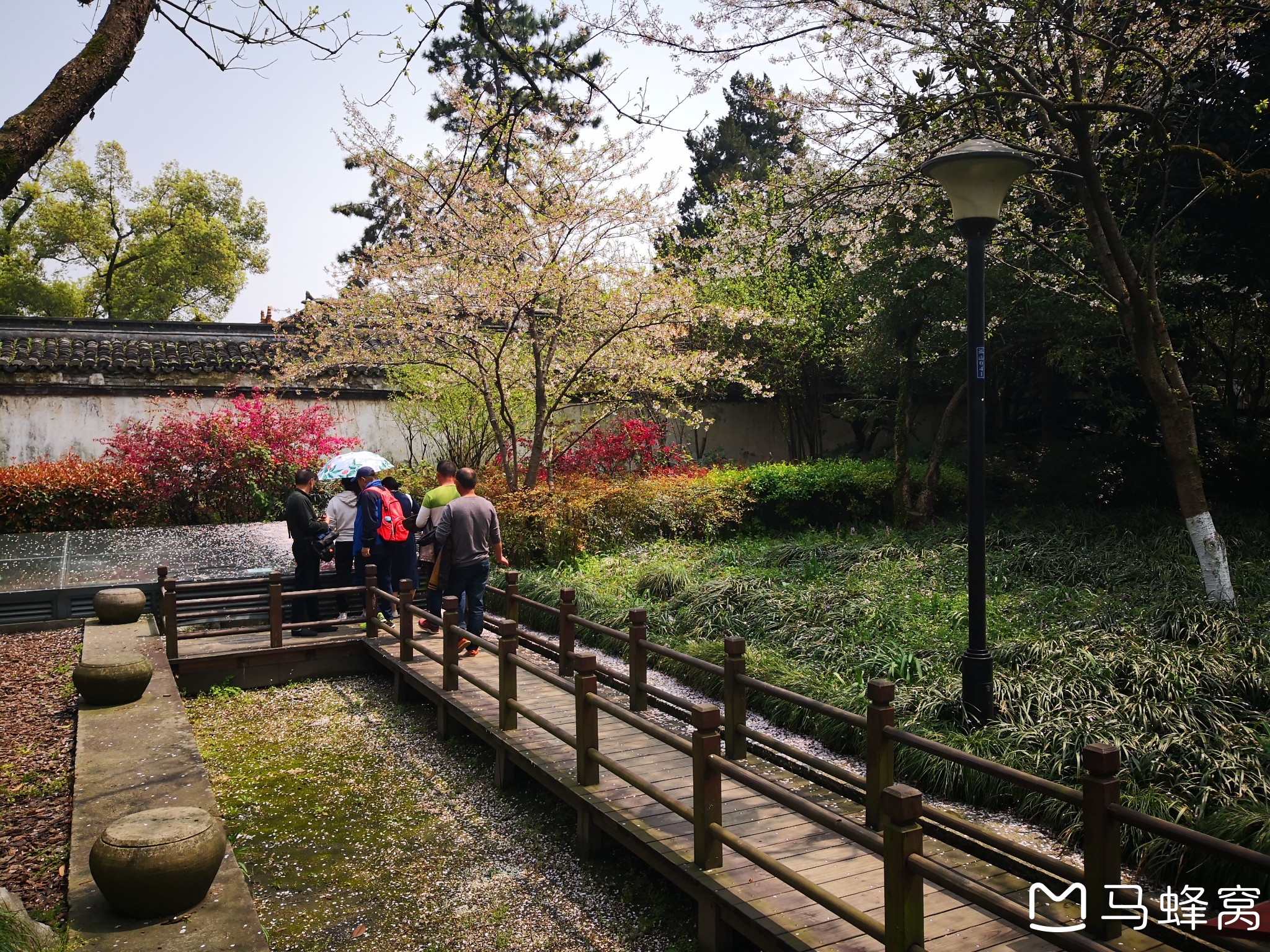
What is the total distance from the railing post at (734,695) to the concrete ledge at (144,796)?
10.1 feet

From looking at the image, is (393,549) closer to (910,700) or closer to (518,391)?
(518,391)

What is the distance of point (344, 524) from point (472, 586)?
2512 mm

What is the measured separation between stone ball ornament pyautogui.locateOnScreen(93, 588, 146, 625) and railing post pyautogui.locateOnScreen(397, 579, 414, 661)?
359cm

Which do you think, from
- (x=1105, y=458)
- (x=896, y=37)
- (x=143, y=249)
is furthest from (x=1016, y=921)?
(x=143, y=249)

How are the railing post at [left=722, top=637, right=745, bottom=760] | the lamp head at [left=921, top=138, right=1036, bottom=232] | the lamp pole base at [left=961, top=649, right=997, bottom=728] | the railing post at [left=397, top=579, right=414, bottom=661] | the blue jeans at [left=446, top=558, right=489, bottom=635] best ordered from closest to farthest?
the lamp head at [left=921, top=138, right=1036, bottom=232] → the railing post at [left=722, top=637, right=745, bottom=760] → the lamp pole base at [left=961, top=649, right=997, bottom=728] → the blue jeans at [left=446, top=558, right=489, bottom=635] → the railing post at [left=397, top=579, right=414, bottom=661]

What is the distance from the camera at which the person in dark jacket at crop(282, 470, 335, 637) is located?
9891 mm

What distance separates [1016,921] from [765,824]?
216 centimetres

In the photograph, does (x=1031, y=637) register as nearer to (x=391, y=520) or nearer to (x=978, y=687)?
(x=978, y=687)

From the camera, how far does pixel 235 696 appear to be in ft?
30.1

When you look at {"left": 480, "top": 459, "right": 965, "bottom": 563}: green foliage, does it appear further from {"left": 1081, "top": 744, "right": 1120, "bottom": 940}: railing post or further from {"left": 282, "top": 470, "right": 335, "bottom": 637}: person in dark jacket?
{"left": 1081, "top": 744, "right": 1120, "bottom": 940}: railing post

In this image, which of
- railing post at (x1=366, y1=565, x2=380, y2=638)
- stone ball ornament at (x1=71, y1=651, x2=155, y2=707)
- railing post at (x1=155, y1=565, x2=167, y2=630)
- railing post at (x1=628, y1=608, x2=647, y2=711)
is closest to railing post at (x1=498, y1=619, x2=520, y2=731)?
railing post at (x1=628, y1=608, x2=647, y2=711)

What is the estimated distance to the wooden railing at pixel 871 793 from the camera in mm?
3303

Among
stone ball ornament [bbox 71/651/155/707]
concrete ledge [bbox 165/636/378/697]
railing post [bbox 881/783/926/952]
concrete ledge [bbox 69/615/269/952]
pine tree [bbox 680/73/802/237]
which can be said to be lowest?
concrete ledge [bbox 165/636/378/697]

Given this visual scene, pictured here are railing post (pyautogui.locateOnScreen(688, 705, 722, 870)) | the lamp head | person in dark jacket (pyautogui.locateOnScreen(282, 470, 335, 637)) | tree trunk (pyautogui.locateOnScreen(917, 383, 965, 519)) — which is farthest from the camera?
tree trunk (pyautogui.locateOnScreen(917, 383, 965, 519))
